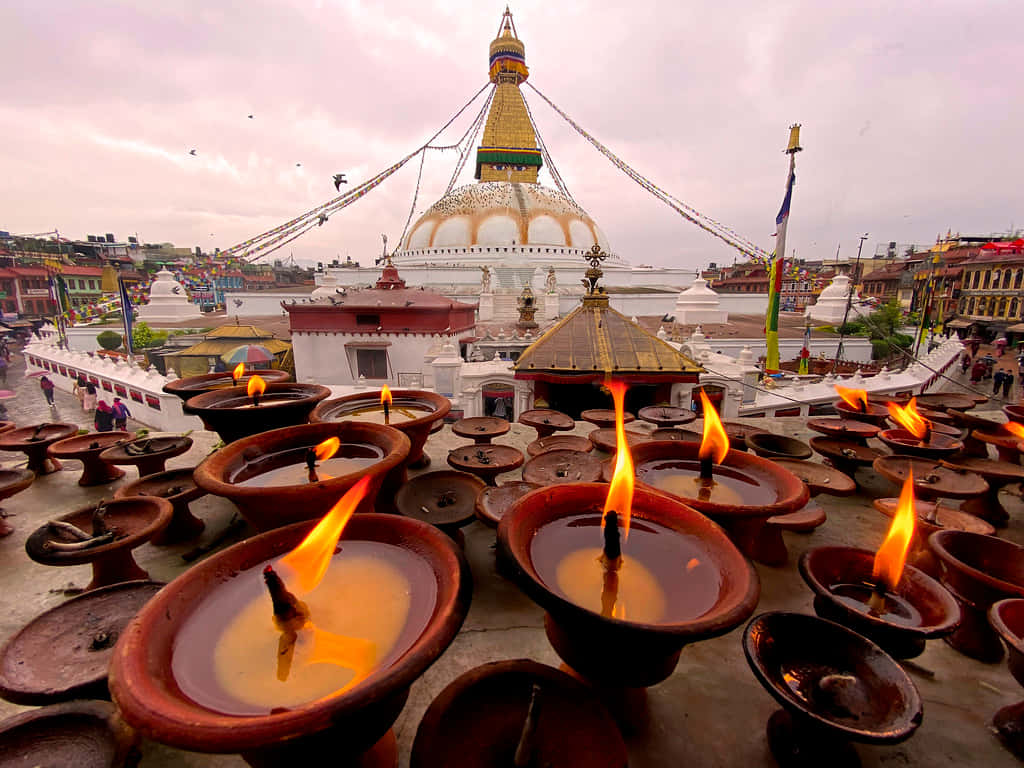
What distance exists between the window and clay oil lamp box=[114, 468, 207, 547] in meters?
13.1

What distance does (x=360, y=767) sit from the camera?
4.70 feet

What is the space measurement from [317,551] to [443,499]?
1591 millimetres

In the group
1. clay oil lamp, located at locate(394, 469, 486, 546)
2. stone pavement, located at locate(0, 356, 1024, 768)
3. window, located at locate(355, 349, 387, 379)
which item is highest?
clay oil lamp, located at locate(394, 469, 486, 546)

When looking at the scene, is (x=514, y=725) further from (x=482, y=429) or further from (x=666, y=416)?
(x=666, y=416)

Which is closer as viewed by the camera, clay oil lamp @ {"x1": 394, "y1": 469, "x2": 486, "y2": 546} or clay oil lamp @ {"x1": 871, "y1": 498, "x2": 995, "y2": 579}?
clay oil lamp @ {"x1": 871, "y1": 498, "x2": 995, "y2": 579}

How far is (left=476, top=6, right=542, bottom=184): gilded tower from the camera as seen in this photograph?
128 feet

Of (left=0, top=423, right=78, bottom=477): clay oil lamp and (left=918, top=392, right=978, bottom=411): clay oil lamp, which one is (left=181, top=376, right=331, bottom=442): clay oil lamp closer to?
(left=0, top=423, right=78, bottom=477): clay oil lamp

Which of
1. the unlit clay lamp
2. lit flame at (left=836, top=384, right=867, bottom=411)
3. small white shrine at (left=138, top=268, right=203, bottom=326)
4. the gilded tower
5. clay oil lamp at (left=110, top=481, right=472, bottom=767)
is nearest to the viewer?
clay oil lamp at (left=110, top=481, right=472, bottom=767)

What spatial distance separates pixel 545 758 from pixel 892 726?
3.54ft

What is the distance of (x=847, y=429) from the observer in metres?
4.34

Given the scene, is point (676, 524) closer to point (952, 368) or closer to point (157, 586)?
point (157, 586)

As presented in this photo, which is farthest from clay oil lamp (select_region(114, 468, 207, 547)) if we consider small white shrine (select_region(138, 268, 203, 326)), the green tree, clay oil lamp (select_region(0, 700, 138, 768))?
small white shrine (select_region(138, 268, 203, 326))

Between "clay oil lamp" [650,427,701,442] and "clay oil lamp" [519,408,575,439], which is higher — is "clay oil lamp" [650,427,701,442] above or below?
above

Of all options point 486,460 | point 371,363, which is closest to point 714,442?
point 486,460
